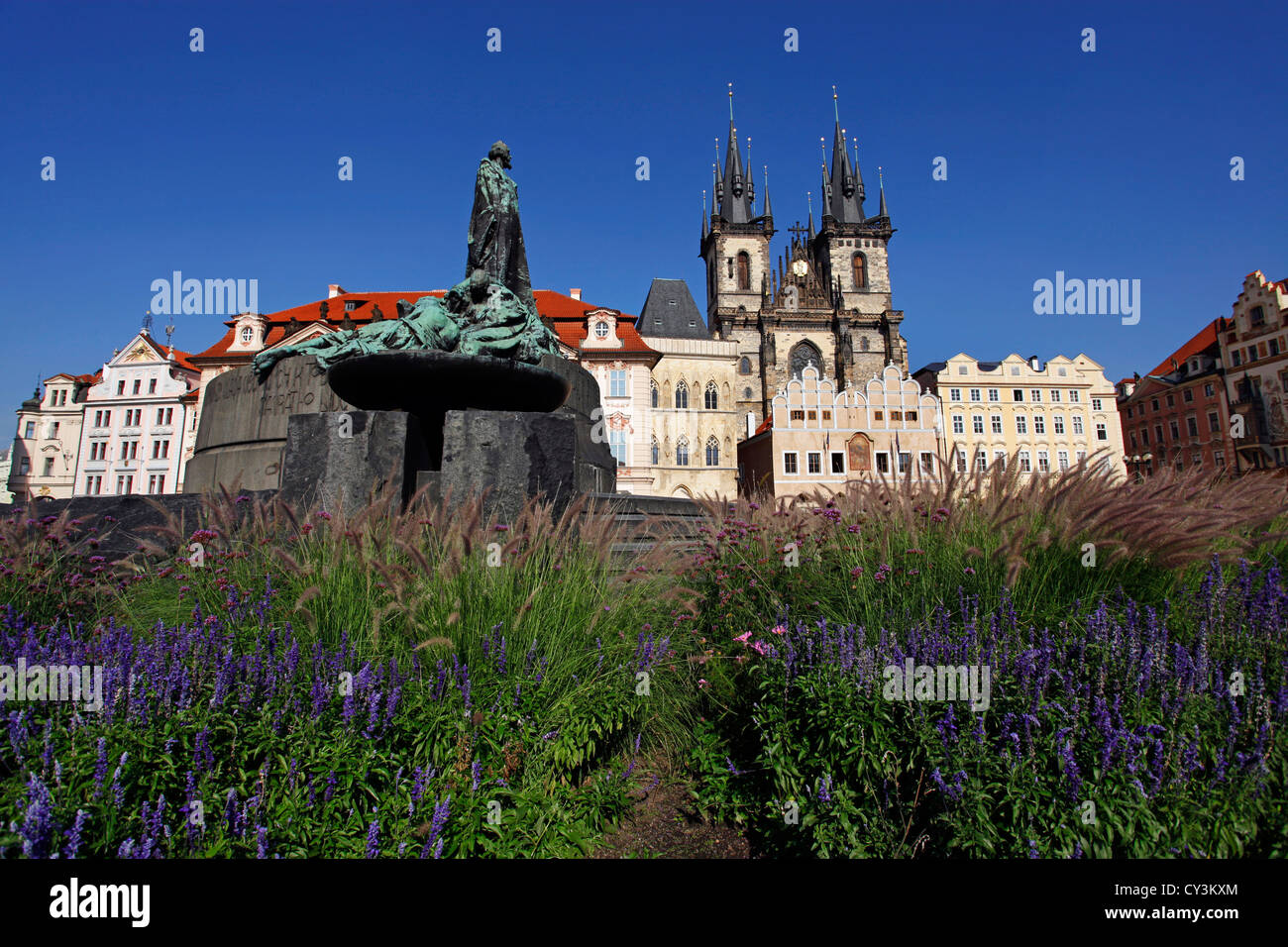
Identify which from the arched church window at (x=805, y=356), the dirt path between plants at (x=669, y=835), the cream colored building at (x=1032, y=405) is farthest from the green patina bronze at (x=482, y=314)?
the arched church window at (x=805, y=356)

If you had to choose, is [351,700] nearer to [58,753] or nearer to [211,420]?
[58,753]

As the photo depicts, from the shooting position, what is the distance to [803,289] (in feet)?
248

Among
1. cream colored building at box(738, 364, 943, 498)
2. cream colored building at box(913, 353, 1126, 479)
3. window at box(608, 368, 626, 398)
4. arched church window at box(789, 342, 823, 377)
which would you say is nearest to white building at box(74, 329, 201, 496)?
window at box(608, 368, 626, 398)

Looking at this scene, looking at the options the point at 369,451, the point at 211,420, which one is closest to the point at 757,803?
the point at 369,451

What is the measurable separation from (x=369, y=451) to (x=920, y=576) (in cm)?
400

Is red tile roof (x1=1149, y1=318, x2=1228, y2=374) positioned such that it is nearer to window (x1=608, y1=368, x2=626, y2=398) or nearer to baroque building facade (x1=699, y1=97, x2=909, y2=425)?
baroque building facade (x1=699, y1=97, x2=909, y2=425)
